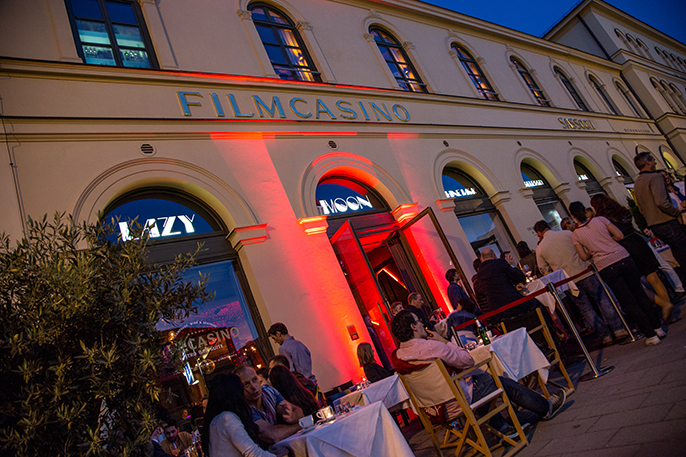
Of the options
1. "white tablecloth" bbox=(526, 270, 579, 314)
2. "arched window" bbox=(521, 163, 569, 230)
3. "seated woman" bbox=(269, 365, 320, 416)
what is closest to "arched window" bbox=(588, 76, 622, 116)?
"arched window" bbox=(521, 163, 569, 230)

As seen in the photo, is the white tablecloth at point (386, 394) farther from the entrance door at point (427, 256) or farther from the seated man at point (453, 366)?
the entrance door at point (427, 256)

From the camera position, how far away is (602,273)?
4.97 metres

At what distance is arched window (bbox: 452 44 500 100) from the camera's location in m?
13.3

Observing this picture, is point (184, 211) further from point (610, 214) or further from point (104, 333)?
point (610, 214)

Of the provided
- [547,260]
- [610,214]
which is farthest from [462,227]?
[610,214]

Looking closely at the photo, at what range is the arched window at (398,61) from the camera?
11.5m

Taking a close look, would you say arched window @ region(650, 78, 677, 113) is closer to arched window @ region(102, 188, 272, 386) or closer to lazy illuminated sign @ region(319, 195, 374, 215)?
lazy illuminated sign @ region(319, 195, 374, 215)

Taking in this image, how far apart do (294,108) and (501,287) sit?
5449 mm

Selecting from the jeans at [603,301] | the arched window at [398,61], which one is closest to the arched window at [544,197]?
the arched window at [398,61]

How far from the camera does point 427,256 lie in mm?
8789

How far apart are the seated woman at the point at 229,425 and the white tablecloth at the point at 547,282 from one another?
443cm

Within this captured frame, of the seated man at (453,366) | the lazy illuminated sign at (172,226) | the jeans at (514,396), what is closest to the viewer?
the seated man at (453,366)

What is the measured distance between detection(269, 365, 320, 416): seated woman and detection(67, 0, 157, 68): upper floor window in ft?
20.8

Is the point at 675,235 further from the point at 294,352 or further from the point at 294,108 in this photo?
the point at 294,108
